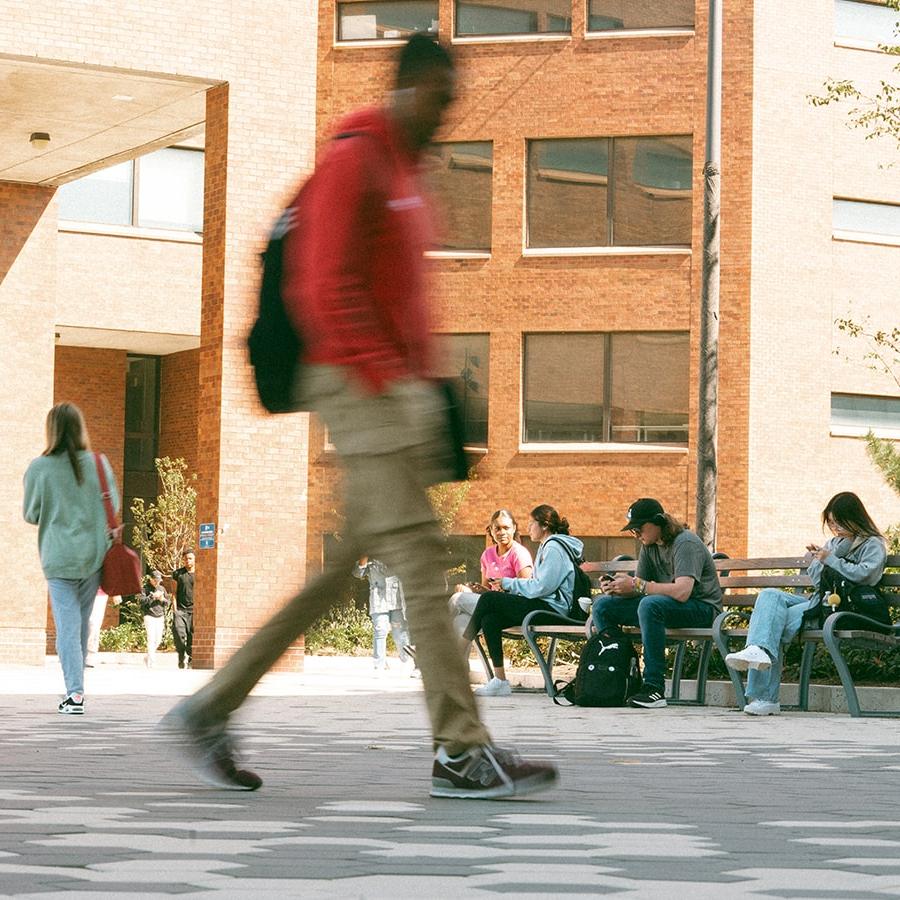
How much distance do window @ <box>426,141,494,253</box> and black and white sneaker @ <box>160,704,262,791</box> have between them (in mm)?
31468

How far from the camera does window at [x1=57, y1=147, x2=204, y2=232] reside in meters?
34.9

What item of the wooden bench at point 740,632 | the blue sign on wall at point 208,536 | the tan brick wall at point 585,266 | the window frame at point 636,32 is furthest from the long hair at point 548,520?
the window frame at point 636,32

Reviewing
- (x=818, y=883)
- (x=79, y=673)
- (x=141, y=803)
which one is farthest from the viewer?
(x=79, y=673)

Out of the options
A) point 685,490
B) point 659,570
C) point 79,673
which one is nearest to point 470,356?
point 685,490

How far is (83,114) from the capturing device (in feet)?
74.0

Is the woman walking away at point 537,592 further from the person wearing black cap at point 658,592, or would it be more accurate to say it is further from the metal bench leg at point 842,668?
the metal bench leg at point 842,668

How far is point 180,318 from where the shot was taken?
117 ft

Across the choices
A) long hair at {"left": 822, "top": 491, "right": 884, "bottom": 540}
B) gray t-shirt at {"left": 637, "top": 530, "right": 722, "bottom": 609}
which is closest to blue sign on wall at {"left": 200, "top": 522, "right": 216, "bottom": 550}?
gray t-shirt at {"left": 637, "top": 530, "right": 722, "bottom": 609}

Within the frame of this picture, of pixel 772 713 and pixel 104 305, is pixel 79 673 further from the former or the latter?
pixel 104 305

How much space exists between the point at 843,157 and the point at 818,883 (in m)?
34.3

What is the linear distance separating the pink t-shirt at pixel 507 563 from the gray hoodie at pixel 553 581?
1.57m

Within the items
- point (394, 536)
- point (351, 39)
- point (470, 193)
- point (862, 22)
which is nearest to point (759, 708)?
point (394, 536)

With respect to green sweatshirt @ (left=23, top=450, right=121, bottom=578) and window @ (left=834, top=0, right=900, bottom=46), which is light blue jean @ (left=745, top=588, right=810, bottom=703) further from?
window @ (left=834, top=0, right=900, bottom=46)

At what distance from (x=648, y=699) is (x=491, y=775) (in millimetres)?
7826
